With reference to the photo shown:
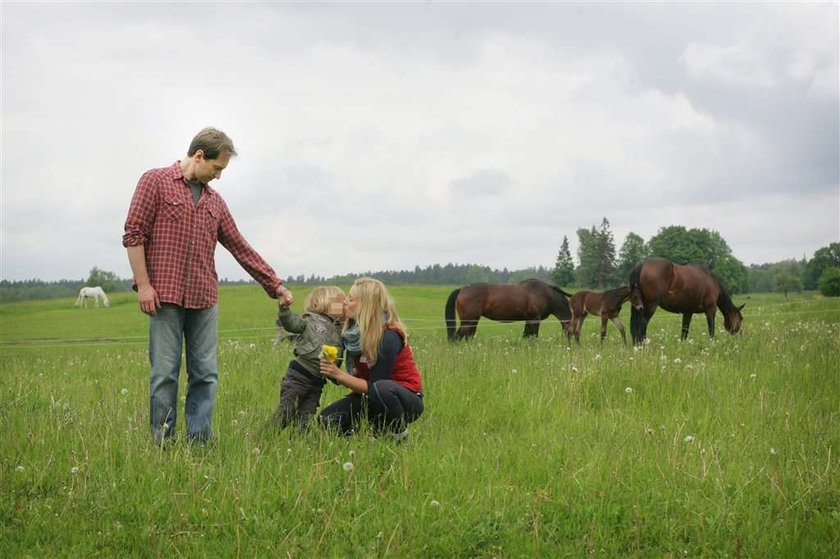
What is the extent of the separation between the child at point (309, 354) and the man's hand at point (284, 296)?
15 centimetres

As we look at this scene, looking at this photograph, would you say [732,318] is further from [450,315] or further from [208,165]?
[208,165]

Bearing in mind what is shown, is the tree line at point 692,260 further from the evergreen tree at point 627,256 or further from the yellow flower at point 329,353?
the yellow flower at point 329,353

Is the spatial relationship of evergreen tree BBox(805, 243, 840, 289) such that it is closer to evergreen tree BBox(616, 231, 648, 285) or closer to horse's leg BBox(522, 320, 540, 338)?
evergreen tree BBox(616, 231, 648, 285)

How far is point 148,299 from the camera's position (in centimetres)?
558

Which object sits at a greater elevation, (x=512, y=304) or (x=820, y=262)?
(x=820, y=262)

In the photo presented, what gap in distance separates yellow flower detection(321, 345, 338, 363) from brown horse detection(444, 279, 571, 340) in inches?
542

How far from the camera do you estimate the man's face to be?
5.87m

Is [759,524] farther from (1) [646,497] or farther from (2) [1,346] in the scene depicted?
(2) [1,346]

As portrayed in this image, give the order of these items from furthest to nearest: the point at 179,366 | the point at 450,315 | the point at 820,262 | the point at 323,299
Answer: the point at 820,262, the point at 450,315, the point at 323,299, the point at 179,366

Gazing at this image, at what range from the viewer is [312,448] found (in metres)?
5.50

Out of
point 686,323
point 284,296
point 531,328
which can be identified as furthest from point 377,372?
point 531,328

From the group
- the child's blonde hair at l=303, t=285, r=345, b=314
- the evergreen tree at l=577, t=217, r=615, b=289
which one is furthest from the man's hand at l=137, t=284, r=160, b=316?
the evergreen tree at l=577, t=217, r=615, b=289

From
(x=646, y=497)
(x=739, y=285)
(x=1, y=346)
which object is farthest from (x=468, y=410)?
(x=739, y=285)

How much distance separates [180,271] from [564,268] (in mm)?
37854
